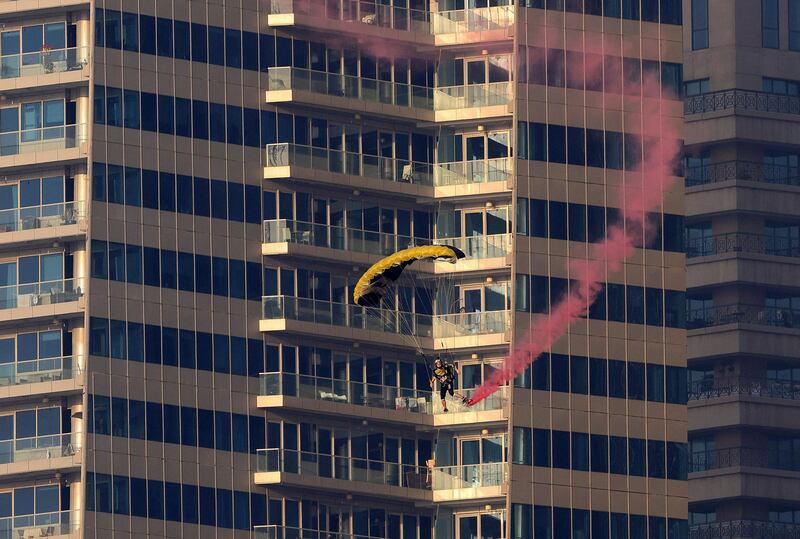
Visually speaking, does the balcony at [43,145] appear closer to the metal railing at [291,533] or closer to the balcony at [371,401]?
the balcony at [371,401]

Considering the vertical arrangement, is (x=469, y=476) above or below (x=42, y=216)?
below

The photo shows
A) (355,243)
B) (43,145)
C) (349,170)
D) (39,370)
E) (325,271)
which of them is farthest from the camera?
(349,170)

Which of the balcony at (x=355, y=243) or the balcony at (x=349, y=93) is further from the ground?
the balcony at (x=349, y=93)

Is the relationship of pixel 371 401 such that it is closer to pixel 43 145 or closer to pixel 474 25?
pixel 474 25

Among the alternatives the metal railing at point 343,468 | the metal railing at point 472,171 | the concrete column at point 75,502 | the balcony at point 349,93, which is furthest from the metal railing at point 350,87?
the concrete column at point 75,502

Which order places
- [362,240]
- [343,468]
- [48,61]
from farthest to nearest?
1. [362,240]
2. [343,468]
3. [48,61]

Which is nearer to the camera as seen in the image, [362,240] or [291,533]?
[291,533]

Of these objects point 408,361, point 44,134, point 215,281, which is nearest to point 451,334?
point 408,361

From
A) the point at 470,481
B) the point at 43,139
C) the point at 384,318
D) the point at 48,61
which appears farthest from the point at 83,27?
the point at 470,481
